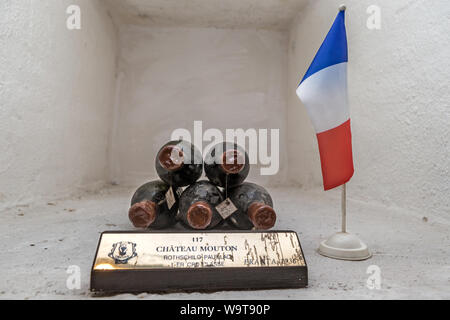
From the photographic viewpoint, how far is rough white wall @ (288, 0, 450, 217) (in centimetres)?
104

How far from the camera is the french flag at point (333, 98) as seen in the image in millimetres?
677

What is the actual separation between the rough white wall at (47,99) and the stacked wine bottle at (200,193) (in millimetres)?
661

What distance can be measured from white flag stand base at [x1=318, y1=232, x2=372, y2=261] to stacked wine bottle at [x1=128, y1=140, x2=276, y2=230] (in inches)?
6.1

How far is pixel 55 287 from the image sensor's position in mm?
544

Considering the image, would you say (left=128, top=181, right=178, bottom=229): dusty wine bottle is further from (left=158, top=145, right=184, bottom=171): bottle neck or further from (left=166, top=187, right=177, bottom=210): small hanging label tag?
(left=158, top=145, right=184, bottom=171): bottle neck

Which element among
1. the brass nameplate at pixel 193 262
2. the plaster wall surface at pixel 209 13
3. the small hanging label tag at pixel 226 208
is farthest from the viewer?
the plaster wall surface at pixel 209 13

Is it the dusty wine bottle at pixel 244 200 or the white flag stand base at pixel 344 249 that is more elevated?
the dusty wine bottle at pixel 244 200

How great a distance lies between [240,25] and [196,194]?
77.8 inches

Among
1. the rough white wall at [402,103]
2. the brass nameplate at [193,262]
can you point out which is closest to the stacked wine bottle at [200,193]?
the brass nameplate at [193,262]

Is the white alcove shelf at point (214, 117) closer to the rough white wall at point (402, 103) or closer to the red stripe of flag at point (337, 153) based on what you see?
the rough white wall at point (402, 103)

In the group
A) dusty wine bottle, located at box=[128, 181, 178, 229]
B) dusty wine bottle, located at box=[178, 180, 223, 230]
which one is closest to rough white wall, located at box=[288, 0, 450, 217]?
dusty wine bottle, located at box=[178, 180, 223, 230]

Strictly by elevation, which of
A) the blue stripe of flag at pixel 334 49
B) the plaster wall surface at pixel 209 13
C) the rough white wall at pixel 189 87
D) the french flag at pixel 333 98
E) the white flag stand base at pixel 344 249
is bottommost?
the white flag stand base at pixel 344 249
